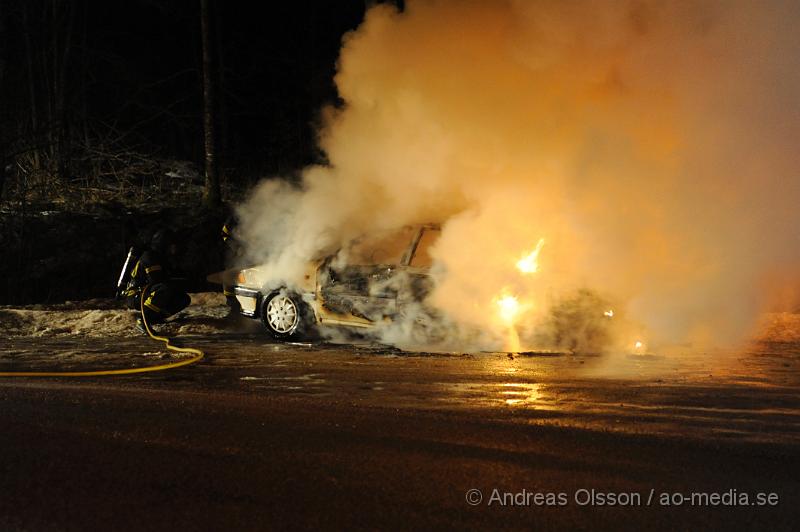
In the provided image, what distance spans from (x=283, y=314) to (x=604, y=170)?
4.35 metres

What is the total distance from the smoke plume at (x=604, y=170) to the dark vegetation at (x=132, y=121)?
9.36 feet

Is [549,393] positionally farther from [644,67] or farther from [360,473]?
[644,67]

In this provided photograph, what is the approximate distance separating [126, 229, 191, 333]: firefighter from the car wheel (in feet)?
4.47

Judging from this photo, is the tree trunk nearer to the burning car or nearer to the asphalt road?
the burning car

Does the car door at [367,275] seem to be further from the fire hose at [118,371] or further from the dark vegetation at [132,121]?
the dark vegetation at [132,121]

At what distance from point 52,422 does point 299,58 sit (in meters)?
22.8

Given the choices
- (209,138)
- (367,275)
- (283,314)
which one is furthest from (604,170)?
(209,138)

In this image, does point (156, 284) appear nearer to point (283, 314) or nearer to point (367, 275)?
point (283, 314)

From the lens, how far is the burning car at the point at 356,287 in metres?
8.80

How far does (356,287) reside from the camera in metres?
9.07

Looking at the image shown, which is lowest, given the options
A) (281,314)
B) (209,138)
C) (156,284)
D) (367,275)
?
(281,314)

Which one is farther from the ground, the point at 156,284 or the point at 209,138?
the point at 209,138

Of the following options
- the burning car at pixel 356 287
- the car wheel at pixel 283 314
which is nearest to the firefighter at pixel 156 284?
the burning car at pixel 356 287

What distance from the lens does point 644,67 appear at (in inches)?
380
